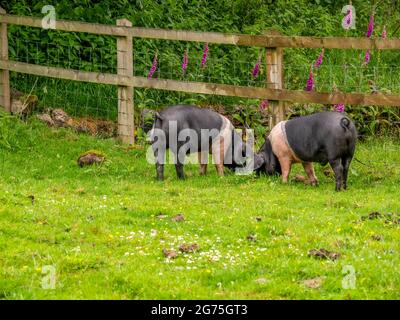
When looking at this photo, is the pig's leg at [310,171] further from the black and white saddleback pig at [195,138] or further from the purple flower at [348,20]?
the purple flower at [348,20]

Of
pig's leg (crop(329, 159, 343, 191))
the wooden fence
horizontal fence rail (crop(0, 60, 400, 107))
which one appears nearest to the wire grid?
the wooden fence

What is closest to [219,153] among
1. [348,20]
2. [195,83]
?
[195,83]

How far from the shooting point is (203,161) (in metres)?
12.0

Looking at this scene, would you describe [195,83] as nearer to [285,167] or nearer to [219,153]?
[219,153]

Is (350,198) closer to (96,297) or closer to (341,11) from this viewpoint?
(96,297)

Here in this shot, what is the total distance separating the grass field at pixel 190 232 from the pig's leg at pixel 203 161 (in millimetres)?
130

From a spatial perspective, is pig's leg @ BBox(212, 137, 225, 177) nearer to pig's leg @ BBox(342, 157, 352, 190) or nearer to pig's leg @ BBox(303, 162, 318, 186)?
pig's leg @ BBox(303, 162, 318, 186)

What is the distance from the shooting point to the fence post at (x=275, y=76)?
12502 mm

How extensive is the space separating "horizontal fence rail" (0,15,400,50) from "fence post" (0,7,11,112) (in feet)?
0.74

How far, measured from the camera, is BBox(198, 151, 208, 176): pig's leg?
1200 centimetres

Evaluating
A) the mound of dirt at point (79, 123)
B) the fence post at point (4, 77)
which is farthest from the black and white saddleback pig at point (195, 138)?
the fence post at point (4, 77)

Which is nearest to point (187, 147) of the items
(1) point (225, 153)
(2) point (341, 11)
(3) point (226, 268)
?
(1) point (225, 153)

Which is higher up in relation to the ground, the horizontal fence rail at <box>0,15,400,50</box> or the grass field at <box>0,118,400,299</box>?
the horizontal fence rail at <box>0,15,400,50</box>

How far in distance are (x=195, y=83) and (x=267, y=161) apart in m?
1.77
